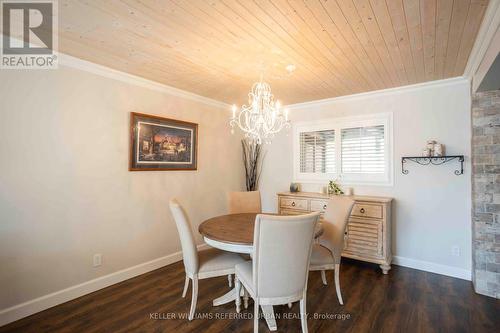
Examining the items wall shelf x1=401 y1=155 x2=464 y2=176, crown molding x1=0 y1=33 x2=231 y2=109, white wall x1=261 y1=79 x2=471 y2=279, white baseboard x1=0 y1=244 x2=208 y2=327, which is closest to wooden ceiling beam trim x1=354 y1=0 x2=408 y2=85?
white wall x1=261 y1=79 x2=471 y2=279

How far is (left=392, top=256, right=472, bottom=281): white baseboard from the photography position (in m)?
2.95

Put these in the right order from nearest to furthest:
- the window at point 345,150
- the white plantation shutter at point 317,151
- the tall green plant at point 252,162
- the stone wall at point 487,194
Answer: the stone wall at point 487,194 < the window at point 345,150 < the white plantation shutter at point 317,151 < the tall green plant at point 252,162

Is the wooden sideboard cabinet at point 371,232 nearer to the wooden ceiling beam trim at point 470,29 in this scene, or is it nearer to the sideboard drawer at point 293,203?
the sideboard drawer at point 293,203

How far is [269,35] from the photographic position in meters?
2.03

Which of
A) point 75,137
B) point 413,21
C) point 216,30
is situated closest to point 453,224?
point 413,21

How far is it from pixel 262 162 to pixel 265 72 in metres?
2.09

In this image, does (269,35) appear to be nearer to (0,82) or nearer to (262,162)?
(0,82)

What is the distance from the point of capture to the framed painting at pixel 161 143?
3029 millimetres

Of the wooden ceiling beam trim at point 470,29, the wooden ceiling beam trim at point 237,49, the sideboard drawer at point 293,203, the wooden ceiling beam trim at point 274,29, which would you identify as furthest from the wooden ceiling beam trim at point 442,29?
the sideboard drawer at point 293,203

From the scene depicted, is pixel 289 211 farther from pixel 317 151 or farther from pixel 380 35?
pixel 380 35

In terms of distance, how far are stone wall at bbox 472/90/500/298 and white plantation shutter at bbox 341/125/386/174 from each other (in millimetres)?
1033

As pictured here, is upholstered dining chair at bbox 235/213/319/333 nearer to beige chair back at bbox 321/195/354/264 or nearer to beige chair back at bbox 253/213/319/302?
beige chair back at bbox 253/213/319/302

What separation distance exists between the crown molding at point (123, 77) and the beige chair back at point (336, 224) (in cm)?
246

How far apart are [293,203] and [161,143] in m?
2.09
